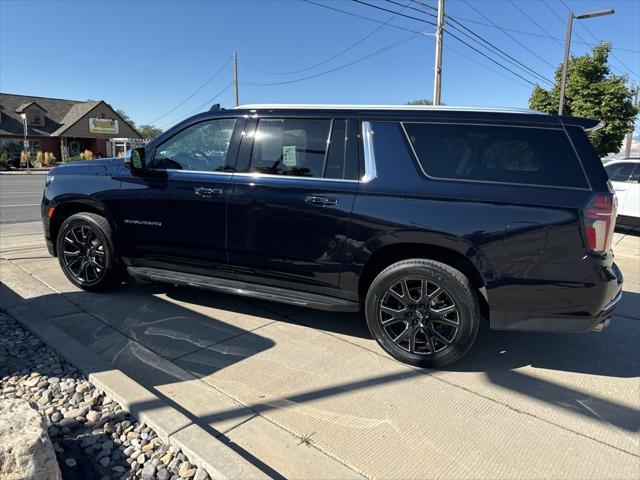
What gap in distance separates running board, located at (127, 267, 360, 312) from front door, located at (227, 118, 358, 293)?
2.8 inches

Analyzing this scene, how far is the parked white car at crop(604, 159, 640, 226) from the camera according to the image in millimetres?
9891

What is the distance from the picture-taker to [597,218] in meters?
2.98

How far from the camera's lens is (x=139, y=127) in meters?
99.4

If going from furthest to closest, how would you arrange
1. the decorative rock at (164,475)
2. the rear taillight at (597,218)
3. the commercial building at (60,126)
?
the commercial building at (60,126), the rear taillight at (597,218), the decorative rock at (164,475)

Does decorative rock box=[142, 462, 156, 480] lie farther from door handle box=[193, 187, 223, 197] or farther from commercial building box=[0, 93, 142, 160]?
commercial building box=[0, 93, 142, 160]

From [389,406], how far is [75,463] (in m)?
1.81

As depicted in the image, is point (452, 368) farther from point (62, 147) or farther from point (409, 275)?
point (62, 147)

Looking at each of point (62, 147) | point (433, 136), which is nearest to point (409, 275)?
point (433, 136)

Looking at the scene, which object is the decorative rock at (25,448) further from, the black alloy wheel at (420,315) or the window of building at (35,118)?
the window of building at (35,118)

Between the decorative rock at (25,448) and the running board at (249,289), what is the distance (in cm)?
197

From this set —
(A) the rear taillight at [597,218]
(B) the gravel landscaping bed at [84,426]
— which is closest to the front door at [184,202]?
(B) the gravel landscaping bed at [84,426]

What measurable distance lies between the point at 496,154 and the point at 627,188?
346 inches

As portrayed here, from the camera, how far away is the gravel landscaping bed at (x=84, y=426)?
2266mm

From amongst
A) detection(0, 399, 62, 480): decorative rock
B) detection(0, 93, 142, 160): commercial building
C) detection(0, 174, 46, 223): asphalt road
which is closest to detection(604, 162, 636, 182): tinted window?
detection(0, 399, 62, 480): decorative rock
